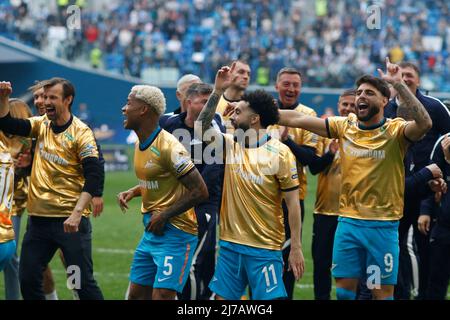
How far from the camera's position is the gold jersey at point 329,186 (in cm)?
930

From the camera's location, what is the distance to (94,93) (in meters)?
33.2

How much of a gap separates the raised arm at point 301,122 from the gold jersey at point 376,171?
0.91 feet

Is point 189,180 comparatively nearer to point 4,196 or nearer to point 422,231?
point 4,196

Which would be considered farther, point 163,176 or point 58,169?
point 58,169

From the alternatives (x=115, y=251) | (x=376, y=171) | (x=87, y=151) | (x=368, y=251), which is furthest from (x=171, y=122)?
(x=115, y=251)

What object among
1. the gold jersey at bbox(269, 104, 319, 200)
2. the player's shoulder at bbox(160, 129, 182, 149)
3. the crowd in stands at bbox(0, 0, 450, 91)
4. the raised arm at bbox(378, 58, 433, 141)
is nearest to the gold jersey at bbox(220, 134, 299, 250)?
the player's shoulder at bbox(160, 129, 182, 149)

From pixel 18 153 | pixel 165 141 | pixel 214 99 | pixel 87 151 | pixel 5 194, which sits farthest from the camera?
pixel 18 153

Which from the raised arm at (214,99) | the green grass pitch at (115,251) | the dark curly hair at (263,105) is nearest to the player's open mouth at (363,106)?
the dark curly hair at (263,105)

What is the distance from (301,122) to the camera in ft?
26.0

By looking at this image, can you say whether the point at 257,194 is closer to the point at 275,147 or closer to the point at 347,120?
the point at 275,147

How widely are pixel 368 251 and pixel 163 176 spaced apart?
6.17 feet

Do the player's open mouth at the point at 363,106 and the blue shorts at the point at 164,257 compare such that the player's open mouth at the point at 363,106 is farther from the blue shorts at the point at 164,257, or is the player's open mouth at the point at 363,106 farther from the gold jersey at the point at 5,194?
the gold jersey at the point at 5,194

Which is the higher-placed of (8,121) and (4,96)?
(4,96)
